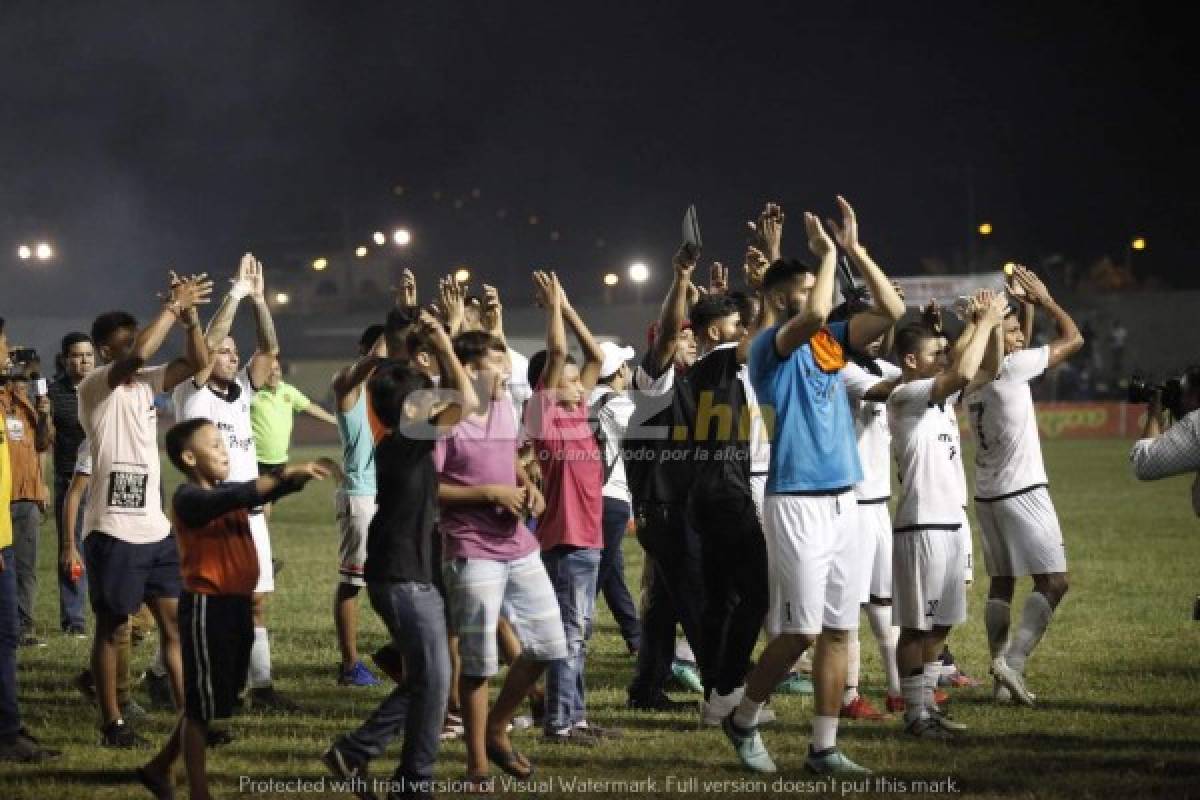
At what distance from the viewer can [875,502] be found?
10.7m

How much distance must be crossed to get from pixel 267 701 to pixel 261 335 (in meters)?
2.58

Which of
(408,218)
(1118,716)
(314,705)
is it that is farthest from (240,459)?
(408,218)

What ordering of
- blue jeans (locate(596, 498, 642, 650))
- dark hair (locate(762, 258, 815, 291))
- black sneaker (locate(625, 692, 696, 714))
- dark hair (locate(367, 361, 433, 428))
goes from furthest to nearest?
blue jeans (locate(596, 498, 642, 650))
black sneaker (locate(625, 692, 696, 714))
dark hair (locate(762, 258, 815, 291))
dark hair (locate(367, 361, 433, 428))

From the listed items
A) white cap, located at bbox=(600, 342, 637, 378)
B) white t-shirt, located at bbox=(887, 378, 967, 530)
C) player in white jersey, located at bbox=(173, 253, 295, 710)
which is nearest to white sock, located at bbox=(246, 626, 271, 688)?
player in white jersey, located at bbox=(173, 253, 295, 710)

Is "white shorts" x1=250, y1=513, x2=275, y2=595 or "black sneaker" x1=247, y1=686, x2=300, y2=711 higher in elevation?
"white shorts" x1=250, y1=513, x2=275, y2=595

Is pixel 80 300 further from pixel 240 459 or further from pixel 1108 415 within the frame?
pixel 240 459

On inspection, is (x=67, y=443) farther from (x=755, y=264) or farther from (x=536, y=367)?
(x=755, y=264)

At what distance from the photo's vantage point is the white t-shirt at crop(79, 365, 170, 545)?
9305 mm

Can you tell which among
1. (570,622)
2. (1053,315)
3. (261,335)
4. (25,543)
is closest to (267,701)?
(570,622)

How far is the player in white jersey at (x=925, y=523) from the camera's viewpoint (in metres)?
9.58

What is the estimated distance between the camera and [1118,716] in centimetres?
992

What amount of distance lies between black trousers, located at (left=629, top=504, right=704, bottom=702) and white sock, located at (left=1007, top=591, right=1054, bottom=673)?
7.38 ft

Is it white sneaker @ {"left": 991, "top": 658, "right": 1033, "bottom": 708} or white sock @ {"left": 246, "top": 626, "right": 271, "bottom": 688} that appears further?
white sock @ {"left": 246, "top": 626, "right": 271, "bottom": 688}

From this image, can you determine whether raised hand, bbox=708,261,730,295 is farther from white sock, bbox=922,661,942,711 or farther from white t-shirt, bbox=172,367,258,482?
white t-shirt, bbox=172,367,258,482
